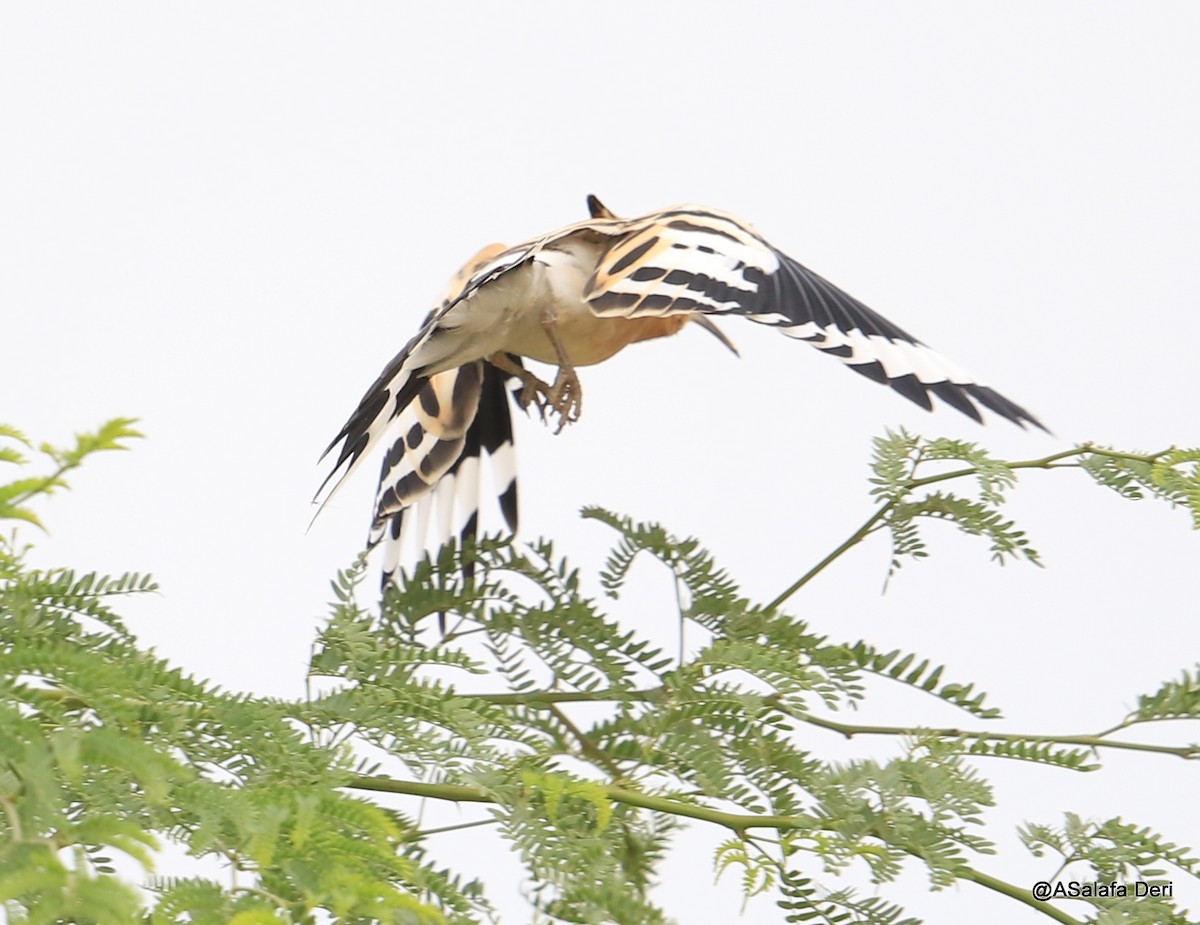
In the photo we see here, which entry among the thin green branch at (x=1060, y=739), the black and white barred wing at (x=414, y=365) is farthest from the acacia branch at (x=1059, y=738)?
the black and white barred wing at (x=414, y=365)

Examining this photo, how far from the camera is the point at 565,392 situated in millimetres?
1618

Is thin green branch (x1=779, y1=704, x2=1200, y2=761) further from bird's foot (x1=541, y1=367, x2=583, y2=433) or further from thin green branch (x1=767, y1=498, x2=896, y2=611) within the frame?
bird's foot (x1=541, y1=367, x2=583, y2=433)

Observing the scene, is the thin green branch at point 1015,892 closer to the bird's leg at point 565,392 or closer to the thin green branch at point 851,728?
the thin green branch at point 851,728

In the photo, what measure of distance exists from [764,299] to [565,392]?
0.48 metres

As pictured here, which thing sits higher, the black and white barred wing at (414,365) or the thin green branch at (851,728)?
the black and white barred wing at (414,365)

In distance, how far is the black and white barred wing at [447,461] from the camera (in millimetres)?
1604

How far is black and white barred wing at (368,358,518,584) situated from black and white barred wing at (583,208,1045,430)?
36cm

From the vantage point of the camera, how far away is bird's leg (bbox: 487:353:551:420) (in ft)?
5.38

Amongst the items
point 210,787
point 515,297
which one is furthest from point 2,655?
point 515,297

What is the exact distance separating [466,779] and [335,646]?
0.54 ft

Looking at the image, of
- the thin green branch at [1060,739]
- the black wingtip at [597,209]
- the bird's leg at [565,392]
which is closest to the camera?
the thin green branch at [1060,739]

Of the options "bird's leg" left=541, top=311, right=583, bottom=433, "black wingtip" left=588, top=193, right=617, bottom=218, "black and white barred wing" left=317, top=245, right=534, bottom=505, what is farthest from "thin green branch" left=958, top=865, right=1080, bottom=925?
"black wingtip" left=588, top=193, right=617, bottom=218

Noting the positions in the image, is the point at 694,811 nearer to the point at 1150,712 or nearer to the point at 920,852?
the point at 920,852

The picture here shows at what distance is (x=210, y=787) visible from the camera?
25.3 inches
